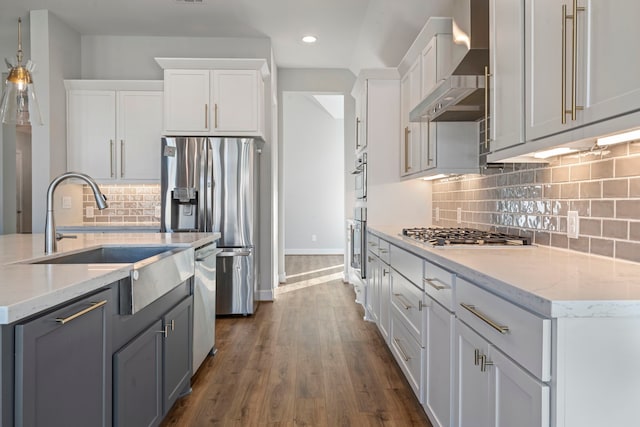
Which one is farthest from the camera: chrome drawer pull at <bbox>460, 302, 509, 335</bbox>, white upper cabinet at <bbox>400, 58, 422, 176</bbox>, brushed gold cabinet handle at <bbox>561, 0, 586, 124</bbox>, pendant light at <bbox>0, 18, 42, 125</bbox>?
white upper cabinet at <bbox>400, 58, 422, 176</bbox>

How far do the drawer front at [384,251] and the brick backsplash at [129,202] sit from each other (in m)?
2.70

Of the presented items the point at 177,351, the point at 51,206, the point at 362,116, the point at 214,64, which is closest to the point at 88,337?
the point at 51,206

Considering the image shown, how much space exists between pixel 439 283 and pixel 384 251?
4.14ft

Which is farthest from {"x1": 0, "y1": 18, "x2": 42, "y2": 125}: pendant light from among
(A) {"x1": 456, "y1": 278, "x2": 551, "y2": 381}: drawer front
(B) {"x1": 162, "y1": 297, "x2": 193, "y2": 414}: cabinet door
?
(A) {"x1": 456, "y1": 278, "x2": 551, "y2": 381}: drawer front

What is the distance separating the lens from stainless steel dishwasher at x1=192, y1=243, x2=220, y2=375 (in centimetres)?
264

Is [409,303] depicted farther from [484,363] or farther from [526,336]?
[526,336]

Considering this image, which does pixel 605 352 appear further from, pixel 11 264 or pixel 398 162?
pixel 398 162

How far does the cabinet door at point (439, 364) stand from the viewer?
172cm

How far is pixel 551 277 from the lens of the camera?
1.24 meters

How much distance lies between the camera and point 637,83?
106 centimetres

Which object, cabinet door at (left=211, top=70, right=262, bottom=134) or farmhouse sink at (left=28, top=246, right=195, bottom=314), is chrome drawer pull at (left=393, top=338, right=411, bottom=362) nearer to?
farmhouse sink at (left=28, top=246, right=195, bottom=314)

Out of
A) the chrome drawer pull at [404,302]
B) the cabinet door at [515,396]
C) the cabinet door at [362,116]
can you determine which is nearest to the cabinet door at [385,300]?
the chrome drawer pull at [404,302]

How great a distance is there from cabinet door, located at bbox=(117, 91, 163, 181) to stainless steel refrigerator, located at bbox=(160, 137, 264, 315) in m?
0.40

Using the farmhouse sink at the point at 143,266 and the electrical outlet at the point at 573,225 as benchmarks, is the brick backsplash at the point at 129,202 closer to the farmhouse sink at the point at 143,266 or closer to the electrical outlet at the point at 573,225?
the farmhouse sink at the point at 143,266
